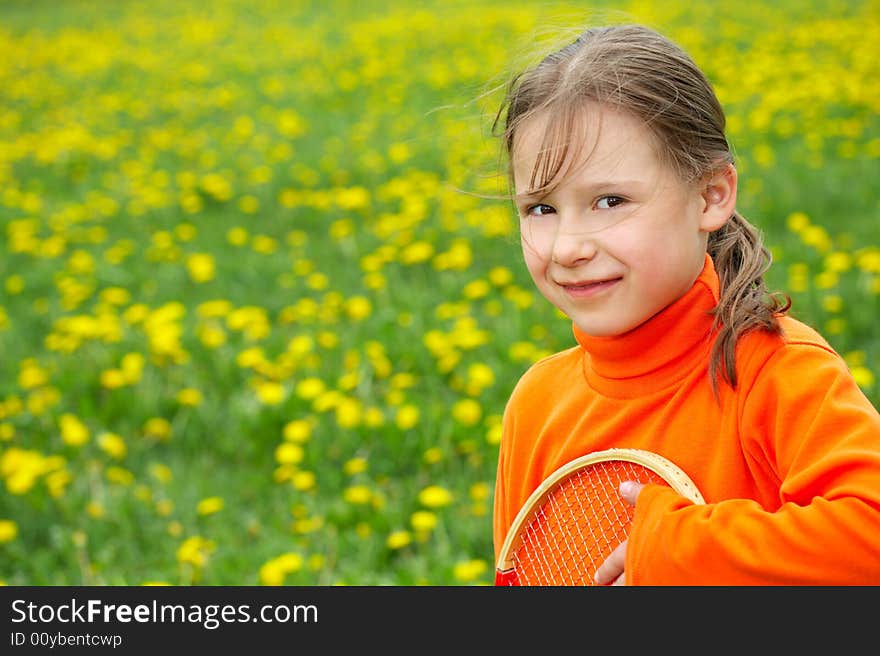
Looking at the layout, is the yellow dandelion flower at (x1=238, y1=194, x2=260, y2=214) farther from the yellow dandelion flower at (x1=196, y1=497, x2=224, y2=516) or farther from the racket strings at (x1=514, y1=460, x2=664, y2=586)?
the racket strings at (x1=514, y1=460, x2=664, y2=586)

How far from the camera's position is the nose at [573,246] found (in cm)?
125

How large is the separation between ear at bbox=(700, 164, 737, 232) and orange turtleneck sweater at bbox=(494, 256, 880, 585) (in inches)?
2.8

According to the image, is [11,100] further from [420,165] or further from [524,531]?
[524,531]

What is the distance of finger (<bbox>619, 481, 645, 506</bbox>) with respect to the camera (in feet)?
3.96

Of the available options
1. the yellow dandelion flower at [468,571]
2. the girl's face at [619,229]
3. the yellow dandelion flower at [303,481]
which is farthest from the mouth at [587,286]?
the yellow dandelion flower at [303,481]

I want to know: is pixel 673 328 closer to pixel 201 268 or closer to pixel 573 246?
pixel 573 246

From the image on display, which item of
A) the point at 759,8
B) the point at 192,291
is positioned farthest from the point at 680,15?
the point at 192,291

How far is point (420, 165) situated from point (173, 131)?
7.98 ft

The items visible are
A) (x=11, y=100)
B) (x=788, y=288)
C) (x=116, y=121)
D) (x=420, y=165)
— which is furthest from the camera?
(x=11, y=100)

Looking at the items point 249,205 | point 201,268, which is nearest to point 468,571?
point 201,268

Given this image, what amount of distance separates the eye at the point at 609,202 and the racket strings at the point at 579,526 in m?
0.32

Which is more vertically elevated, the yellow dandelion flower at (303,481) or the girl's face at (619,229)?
the girl's face at (619,229)

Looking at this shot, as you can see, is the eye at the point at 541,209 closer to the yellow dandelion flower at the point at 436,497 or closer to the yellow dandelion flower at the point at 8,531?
the yellow dandelion flower at the point at 436,497
